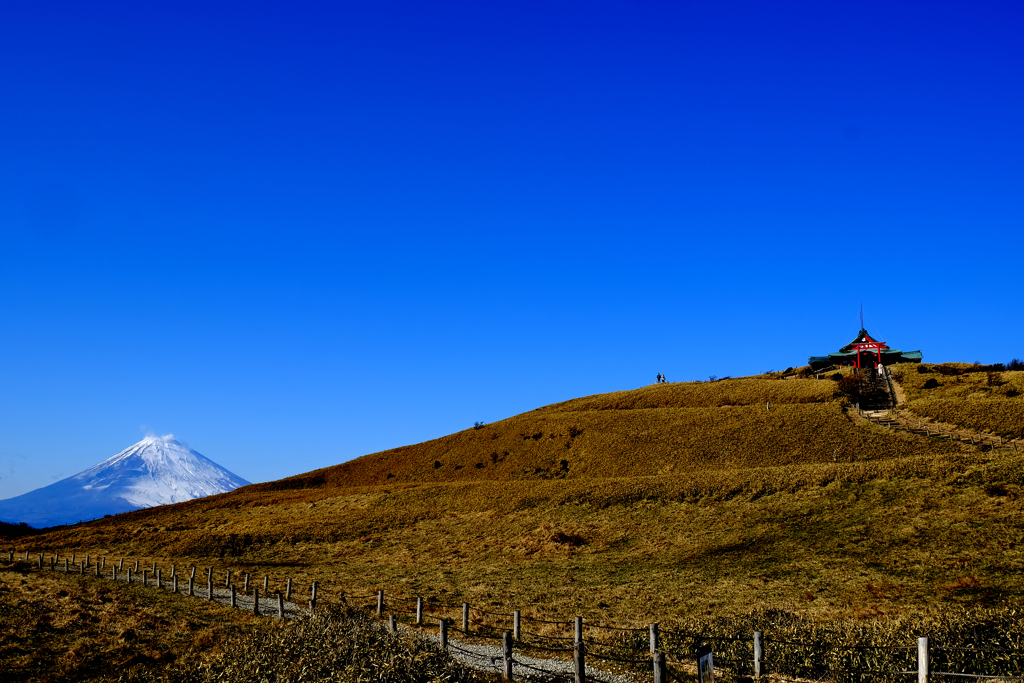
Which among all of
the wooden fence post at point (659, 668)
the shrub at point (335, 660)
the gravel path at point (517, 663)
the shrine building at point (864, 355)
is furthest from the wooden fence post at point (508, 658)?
the shrine building at point (864, 355)

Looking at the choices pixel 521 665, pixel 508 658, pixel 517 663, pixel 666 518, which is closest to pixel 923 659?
pixel 517 663

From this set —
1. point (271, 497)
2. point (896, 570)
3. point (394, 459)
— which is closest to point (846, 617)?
point (896, 570)

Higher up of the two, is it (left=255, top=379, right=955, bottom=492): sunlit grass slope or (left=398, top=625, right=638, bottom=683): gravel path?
(left=255, top=379, right=955, bottom=492): sunlit grass slope

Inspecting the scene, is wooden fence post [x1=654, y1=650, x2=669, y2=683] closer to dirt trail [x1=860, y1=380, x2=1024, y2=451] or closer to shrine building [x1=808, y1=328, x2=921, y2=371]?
dirt trail [x1=860, y1=380, x2=1024, y2=451]

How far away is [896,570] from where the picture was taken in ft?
97.6

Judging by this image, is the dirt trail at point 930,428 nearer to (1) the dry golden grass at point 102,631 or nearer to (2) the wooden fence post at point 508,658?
(2) the wooden fence post at point 508,658

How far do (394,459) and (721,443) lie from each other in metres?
40.1

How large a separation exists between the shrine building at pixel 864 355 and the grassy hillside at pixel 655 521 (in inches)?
528

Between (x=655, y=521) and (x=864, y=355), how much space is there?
69.1 m

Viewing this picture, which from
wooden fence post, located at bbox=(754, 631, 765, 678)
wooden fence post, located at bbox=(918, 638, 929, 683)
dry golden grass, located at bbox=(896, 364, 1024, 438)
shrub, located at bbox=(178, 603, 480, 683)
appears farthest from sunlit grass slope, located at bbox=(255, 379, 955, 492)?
shrub, located at bbox=(178, 603, 480, 683)

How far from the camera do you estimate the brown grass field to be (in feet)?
96.2

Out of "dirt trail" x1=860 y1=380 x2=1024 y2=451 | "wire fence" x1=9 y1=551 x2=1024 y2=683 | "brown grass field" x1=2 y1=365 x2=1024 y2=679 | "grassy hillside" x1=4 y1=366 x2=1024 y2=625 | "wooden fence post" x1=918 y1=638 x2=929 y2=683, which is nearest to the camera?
"wooden fence post" x1=918 y1=638 x2=929 y2=683

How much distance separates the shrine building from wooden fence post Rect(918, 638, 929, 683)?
91371 millimetres

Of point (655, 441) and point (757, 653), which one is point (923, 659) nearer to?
point (757, 653)
